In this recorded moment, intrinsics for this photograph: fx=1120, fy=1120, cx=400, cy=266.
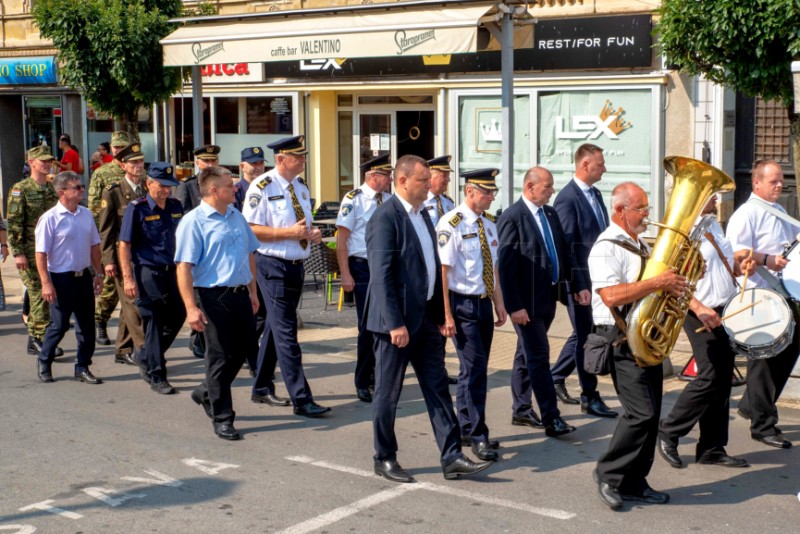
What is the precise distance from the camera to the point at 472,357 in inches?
292

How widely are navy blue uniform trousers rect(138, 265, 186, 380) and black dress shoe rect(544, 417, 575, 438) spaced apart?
3347mm

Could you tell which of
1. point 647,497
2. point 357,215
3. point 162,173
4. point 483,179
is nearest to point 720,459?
point 647,497

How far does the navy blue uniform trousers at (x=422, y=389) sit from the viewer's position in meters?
6.82

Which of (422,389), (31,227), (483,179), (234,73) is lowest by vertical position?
(422,389)

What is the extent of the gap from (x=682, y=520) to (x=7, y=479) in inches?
157

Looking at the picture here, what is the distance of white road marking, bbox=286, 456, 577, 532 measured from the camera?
6215 millimetres

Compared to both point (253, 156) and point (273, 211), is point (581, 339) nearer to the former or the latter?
point (273, 211)

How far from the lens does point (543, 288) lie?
25.9 feet

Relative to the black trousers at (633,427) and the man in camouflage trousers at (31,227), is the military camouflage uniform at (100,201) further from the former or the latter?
the black trousers at (633,427)

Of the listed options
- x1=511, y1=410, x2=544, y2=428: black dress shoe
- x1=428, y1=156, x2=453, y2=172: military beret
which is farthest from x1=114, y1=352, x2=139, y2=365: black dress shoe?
x1=511, y1=410, x2=544, y2=428: black dress shoe

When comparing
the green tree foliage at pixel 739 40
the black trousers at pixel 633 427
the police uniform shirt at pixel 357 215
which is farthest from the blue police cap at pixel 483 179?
the green tree foliage at pixel 739 40

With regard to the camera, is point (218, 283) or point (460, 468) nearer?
point (460, 468)

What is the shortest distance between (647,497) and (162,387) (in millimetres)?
4416

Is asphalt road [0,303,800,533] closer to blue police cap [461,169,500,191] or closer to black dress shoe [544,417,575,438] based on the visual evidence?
black dress shoe [544,417,575,438]
